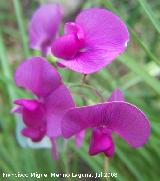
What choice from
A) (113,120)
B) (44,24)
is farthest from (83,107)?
(44,24)

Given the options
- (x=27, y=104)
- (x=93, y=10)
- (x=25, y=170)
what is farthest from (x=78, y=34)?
(x=25, y=170)

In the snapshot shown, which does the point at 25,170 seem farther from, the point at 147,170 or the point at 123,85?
the point at 123,85

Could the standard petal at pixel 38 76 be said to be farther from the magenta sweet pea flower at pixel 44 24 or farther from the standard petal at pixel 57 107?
the magenta sweet pea flower at pixel 44 24

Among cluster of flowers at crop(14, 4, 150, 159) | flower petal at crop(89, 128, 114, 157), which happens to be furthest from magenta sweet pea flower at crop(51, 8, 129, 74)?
flower petal at crop(89, 128, 114, 157)

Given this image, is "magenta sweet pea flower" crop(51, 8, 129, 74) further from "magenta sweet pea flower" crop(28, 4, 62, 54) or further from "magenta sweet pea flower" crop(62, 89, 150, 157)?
"magenta sweet pea flower" crop(28, 4, 62, 54)

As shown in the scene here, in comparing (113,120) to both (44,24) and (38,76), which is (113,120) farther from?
(44,24)
